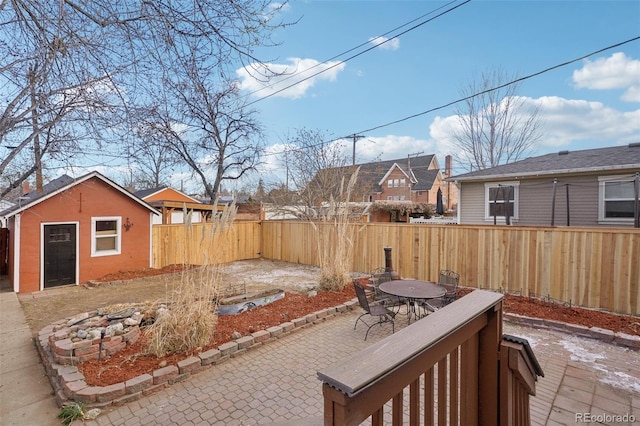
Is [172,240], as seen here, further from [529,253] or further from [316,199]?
[529,253]

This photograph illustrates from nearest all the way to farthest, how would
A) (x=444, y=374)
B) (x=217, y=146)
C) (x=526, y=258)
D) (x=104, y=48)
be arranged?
(x=444, y=374) < (x=104, y=48) < (x=526, y=258) < (x=217, y=146)

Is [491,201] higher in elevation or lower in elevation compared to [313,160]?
lower

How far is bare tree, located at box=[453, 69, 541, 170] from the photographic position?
14070 millimetres

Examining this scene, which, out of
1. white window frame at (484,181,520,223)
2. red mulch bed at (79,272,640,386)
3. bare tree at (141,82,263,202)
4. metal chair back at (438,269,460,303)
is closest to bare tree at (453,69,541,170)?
white window frame at (484,181,520,223)

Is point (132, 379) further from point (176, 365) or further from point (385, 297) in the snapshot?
point (385, 297)

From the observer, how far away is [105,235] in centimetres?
831

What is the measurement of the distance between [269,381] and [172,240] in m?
7.89

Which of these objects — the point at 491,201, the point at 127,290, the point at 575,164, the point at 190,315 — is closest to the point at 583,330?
the point at 190,315

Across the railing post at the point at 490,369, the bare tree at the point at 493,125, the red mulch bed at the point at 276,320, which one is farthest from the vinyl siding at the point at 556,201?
the railing post at the point at 490,369

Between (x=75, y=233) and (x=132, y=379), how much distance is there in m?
6.61

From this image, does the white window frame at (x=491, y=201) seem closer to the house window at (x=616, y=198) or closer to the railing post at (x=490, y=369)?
the house window at (x=616, y=198)

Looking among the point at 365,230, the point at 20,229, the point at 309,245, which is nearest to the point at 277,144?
the point at 309,245

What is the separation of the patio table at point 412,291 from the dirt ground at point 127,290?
7.97 ft

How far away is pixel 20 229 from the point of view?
691cm
